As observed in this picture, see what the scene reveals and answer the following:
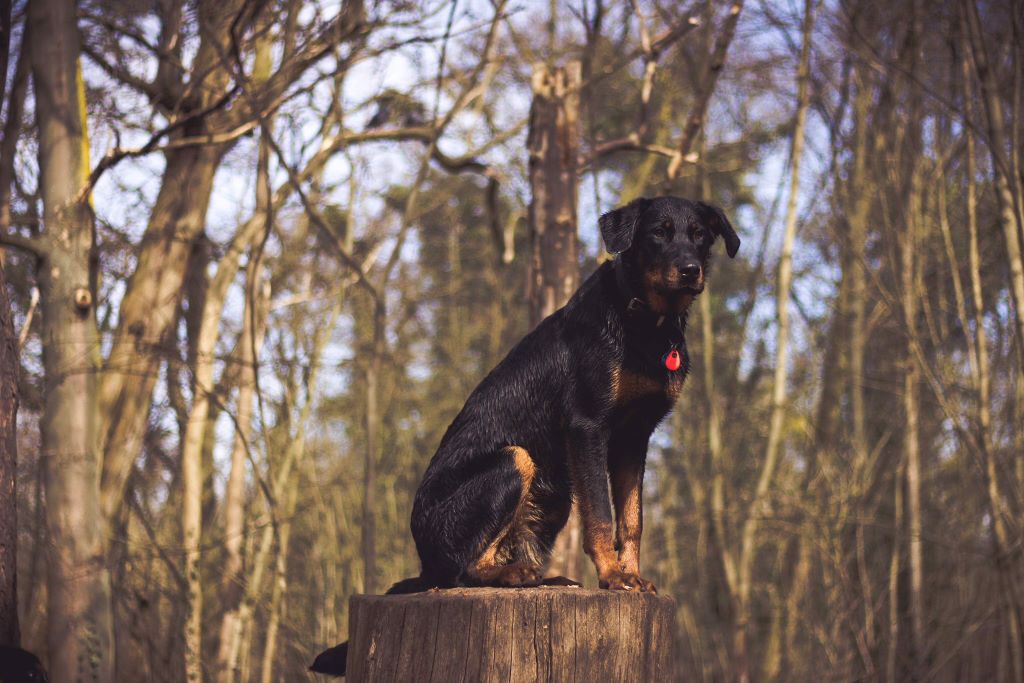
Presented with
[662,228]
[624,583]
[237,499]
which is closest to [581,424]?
[624,583]

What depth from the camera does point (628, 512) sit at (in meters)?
3.89

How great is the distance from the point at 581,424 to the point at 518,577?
622mm

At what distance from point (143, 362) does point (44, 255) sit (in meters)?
2.21

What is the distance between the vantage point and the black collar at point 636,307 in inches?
147

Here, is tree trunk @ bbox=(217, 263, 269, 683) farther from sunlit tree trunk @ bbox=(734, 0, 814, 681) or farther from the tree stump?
the tree stump

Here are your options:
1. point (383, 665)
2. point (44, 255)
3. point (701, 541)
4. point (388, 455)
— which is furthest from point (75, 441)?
point (701, 541)

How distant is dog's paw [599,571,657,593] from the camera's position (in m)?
3.54

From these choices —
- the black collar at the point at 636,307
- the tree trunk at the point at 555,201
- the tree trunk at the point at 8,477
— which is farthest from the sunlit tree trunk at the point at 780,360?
the tree trunk at the point at 8,477

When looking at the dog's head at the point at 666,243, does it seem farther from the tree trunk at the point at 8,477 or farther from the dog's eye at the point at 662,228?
the tree trunk at the point at 8,477

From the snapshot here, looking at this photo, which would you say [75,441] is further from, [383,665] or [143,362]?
[383,665]

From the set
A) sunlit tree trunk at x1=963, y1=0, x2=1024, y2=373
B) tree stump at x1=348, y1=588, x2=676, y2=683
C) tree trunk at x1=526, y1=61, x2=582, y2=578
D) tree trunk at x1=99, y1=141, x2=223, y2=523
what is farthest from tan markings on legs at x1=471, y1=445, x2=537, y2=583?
tree trunk at x1=99, y1=141, x2=223, y2=523

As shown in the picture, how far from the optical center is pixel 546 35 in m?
12.9

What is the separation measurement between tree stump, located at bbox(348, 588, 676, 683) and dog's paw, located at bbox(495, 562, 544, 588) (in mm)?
251

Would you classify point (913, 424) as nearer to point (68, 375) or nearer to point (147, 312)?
point (147, 312)
